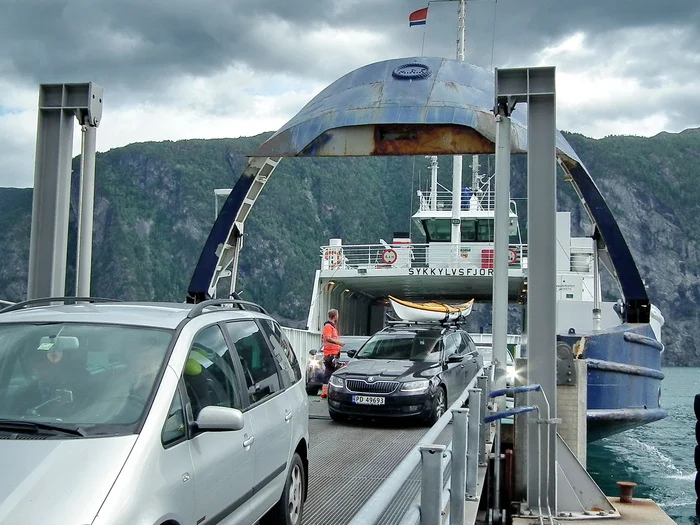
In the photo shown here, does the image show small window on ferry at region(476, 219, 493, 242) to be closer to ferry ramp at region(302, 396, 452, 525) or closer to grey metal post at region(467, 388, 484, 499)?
ferry ramp at region(302, 396, 452, 525)

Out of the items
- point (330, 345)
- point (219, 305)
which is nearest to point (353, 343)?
point (330, 345)

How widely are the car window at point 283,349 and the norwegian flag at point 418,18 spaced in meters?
21.8

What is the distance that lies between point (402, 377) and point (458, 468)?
20.0 feet

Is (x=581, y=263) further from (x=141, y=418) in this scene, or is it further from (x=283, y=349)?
(x=141, y=418)

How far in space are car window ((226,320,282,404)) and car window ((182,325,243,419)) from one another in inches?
7.3

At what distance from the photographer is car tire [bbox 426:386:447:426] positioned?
1109 centimetres

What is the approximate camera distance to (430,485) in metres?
3.56

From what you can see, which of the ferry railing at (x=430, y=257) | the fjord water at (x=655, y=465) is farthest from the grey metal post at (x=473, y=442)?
the ferry railing at (x=430, y=257)

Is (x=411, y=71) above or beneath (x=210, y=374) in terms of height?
above

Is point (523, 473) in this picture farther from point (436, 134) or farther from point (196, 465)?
point (436, 134)

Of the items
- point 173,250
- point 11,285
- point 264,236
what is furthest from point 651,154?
point 11,285

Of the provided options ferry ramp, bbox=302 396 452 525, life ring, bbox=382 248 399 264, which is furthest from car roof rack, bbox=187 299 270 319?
life ring, bbox=382 248 399 264

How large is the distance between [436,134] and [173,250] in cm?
14020

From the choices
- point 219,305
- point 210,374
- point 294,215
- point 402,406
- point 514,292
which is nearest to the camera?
point 210,374
